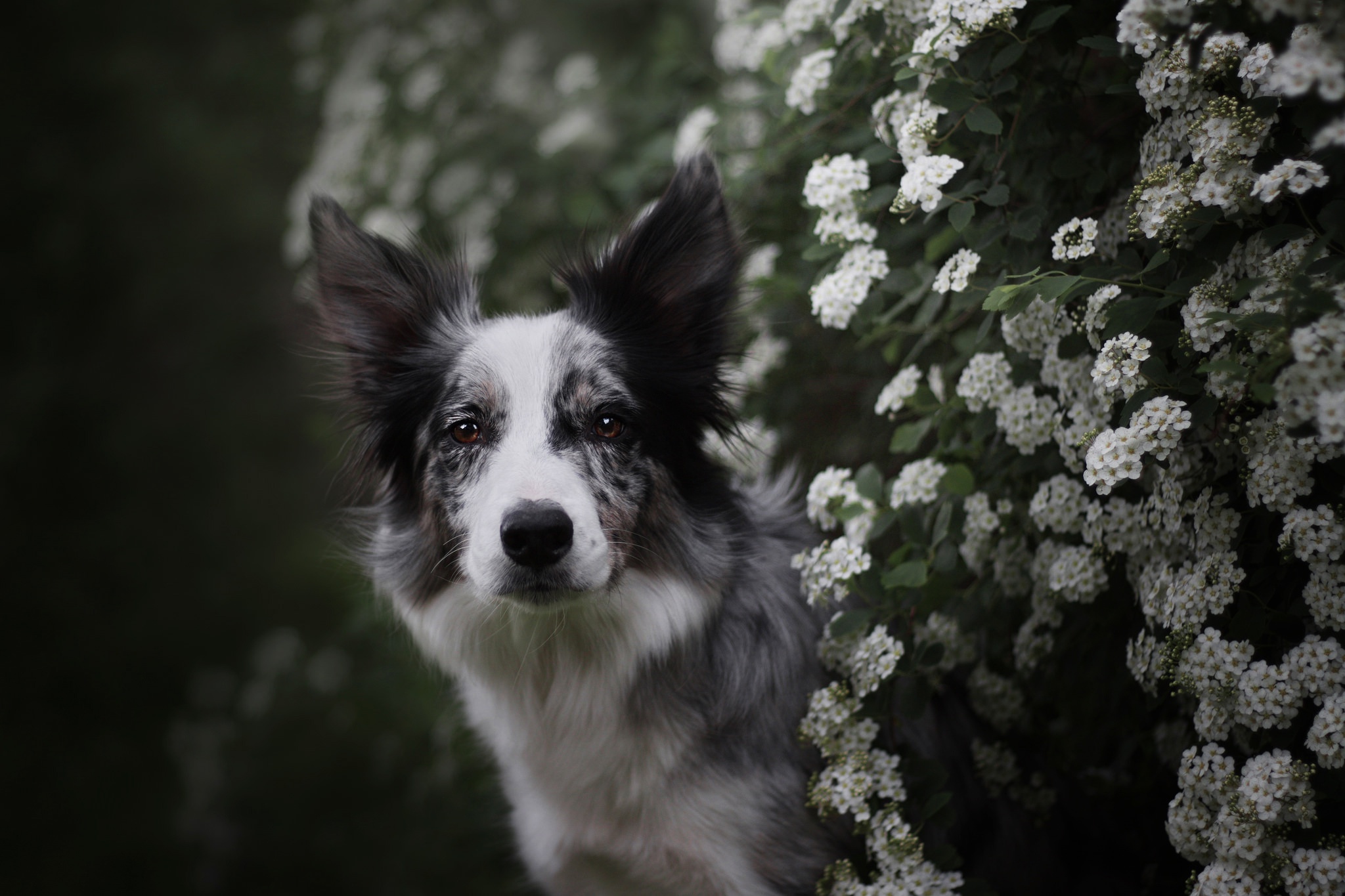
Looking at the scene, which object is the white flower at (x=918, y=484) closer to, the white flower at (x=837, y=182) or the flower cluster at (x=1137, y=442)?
the flower cluster at (x=1137, y=442)

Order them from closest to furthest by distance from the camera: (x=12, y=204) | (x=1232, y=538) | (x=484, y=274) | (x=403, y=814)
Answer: (x=1232, y=538) < (x=484, y=274) < (x=403, y=814) < (x=12, y=204)

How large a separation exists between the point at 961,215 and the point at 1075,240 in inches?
9.3

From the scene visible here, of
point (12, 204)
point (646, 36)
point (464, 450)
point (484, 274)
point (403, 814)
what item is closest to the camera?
point (464, 450)

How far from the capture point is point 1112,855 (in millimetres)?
2736

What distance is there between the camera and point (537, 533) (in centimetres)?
214

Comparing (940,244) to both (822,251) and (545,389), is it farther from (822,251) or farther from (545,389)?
(545,389)

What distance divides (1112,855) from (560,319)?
2.15m

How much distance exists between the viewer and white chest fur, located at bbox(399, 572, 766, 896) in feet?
8.00

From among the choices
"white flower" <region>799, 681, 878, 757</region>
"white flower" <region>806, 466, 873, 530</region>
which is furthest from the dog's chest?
"white flower" <region>806, 466, 873, 530</region>

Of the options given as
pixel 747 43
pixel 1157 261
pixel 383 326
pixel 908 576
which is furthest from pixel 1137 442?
pixel 747 43

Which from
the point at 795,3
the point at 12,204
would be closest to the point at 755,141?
the point at 795,3

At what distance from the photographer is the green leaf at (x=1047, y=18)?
1958 mm

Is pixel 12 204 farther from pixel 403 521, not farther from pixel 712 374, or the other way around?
pixel 712 374

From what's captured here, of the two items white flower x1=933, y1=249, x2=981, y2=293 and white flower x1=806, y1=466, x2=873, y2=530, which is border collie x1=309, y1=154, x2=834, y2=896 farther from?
white flower x1=933, y1=249, x2=981, y2=293
